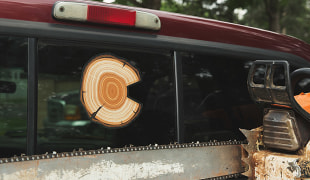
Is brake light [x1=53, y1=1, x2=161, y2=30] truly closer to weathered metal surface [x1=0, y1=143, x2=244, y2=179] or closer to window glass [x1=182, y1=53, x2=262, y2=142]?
window glass [x1=182, y1=53, x2=262, y2=142]

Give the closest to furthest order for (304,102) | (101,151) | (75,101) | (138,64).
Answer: (101,151) → (304,102) → (138,64) → (75,101)

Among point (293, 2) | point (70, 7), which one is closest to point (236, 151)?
point (70, 7)

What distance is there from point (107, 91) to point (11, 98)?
5.68 feet

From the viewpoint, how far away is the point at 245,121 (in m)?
2.36

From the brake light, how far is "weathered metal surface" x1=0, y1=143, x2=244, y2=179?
683 millimetres

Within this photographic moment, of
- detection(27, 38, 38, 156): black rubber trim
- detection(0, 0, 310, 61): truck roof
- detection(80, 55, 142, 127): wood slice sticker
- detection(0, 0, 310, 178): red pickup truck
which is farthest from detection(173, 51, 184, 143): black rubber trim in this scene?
detection(27, 38, 38, 156): black rubber trim

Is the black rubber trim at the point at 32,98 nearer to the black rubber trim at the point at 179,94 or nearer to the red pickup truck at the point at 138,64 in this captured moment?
the red pickup truck at the point at 138,64

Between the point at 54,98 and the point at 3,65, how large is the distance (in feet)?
2.56

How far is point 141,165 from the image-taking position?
1746mm

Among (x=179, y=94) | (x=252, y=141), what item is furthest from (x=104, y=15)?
(x=252, y=141)

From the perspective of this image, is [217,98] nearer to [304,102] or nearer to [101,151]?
[304,102]

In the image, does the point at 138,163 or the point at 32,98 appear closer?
the point at 32,98

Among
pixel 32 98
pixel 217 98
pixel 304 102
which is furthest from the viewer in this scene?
pixel 217 98

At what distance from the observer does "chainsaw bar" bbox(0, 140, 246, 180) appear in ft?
4.94
